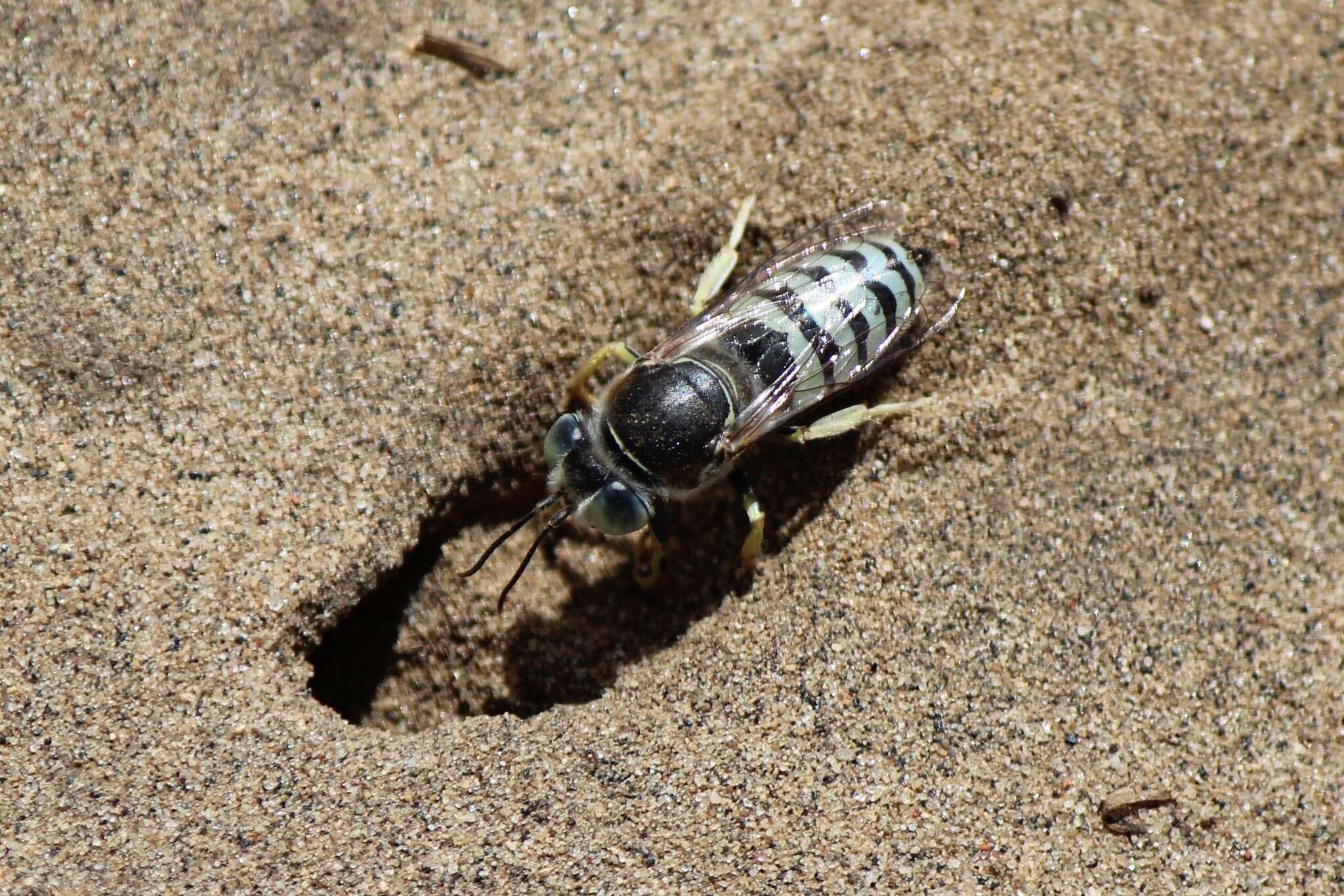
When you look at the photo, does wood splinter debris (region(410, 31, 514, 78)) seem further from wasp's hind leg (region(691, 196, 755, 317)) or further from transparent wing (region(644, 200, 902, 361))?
transparent wing (region(644, 200, 902, 361))

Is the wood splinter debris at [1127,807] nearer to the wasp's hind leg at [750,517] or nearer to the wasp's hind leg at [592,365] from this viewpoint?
the wasp's hind leg at [750,517]

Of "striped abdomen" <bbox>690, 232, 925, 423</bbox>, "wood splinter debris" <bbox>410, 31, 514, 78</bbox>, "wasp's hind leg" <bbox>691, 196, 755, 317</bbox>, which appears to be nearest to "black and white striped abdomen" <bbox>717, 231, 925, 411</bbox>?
"striped abdomen" <bbox>690, 232, 925, 423</bbox>

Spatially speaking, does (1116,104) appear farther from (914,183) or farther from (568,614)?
(568,614)

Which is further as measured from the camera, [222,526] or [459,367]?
[459,367]

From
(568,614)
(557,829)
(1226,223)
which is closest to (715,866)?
(557,829)

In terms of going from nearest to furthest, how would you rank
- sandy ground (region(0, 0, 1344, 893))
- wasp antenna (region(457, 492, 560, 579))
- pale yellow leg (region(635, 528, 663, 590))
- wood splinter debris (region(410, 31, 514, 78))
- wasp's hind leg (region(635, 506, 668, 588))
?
sandy ground (region(0, 0, 1344, 893)) → wasp antenna (region(457, 492, 560, 579)) → wasp's hind leg (region(635, 506, 668, 588)) → pale yellow leg (region(635, 528, 663, 590)) → wood splinter debris (region(410, 31, 514, 78))

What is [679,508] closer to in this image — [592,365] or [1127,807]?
[592,365]
